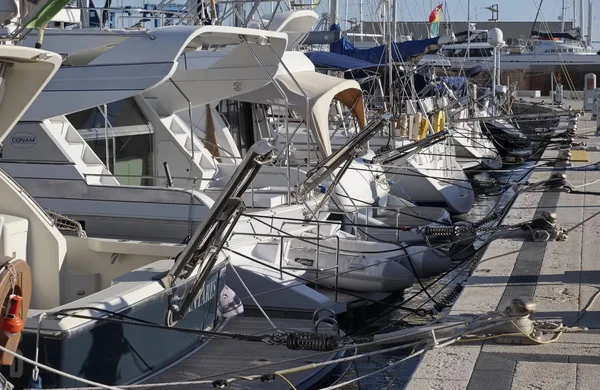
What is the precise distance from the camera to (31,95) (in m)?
7.06

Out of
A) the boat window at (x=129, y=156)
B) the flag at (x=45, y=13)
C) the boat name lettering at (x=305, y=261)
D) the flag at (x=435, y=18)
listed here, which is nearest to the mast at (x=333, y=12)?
the flag at (x=435, y=18)

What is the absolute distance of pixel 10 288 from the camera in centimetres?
607

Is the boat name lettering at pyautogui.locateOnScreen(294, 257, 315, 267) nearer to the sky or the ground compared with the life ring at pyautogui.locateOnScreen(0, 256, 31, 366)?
nearer to the ground

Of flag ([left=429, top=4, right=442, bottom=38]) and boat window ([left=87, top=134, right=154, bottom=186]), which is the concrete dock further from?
flag ([left=429, top=4, right=442, bottom=38])

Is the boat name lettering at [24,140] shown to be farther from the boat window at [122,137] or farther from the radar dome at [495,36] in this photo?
the radar dome at [495,36]

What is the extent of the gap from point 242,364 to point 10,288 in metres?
2.69

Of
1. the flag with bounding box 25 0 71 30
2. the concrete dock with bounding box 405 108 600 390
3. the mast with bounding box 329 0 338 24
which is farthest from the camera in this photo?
the mast with bounding box 329 0 338 24

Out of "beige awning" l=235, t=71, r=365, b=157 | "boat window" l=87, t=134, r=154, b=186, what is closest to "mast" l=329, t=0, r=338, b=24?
"beige awning" l=235, t=71, r=365, b=157

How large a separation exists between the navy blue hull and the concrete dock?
207cm

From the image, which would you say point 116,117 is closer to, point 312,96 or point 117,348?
point 312,96

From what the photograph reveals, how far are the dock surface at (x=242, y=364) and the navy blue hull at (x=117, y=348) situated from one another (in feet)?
0.42

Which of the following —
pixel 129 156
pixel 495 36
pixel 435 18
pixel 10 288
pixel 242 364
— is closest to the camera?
pixel 10 288

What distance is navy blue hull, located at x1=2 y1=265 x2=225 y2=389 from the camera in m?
6.72

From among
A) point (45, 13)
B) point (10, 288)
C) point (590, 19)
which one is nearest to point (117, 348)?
point (10, 288)
